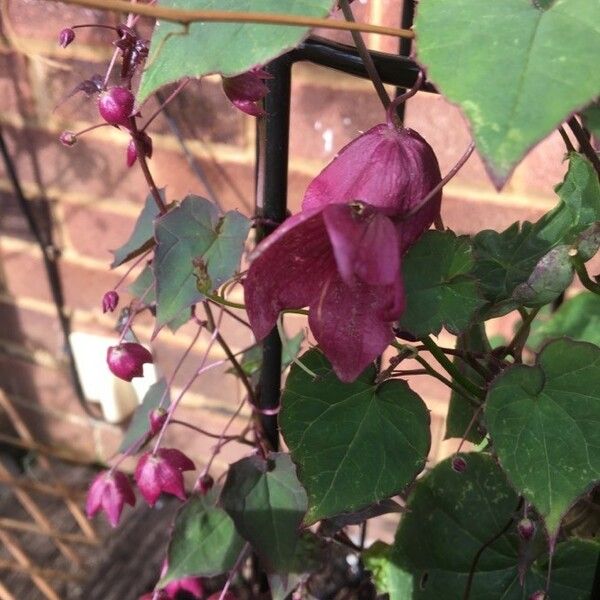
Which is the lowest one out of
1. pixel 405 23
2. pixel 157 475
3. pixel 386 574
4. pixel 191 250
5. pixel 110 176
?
Result: pixel 386 574

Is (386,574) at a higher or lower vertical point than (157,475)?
lower

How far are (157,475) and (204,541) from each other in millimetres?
88

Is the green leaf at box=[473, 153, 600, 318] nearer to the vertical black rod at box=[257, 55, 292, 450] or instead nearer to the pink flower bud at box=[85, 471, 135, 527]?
the vertical black rod at box=[257, 55, 292, 450]

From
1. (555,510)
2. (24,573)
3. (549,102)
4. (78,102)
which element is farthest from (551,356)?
(24,573)

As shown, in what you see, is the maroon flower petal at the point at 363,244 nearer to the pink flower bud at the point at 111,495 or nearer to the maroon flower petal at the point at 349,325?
the maroon flower petal at the point at 349,325

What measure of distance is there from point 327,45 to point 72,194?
0.58m

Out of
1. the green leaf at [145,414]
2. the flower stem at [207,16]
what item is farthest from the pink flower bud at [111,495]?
the flower stem at [207,16]

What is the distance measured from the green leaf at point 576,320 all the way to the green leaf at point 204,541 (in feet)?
1.00

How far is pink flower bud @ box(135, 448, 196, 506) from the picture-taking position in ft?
1.62

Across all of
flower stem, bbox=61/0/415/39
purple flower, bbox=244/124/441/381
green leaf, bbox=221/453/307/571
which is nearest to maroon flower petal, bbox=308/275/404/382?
purple flower, bbox=244/124/441/381

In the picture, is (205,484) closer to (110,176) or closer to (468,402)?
(468,402)

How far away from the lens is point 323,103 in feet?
2.29

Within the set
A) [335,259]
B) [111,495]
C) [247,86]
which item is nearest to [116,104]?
[247,86]

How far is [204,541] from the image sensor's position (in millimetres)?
550
